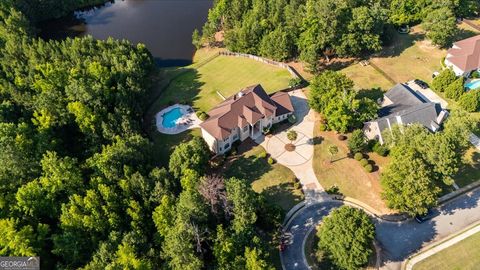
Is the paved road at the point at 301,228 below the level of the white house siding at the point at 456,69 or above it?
below

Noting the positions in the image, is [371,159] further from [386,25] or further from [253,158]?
[386,25]

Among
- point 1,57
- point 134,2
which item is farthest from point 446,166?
point 134,2

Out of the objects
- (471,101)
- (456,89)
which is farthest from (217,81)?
(471,101)

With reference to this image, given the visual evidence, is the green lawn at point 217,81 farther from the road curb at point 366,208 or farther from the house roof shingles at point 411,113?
the road curb at point 366,208

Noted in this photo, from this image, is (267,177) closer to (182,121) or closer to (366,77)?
(182,121)

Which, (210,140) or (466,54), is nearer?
(210,140)

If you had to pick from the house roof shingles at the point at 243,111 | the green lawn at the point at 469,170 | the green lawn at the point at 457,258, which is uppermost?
the house roof shingles at the point at 243,111

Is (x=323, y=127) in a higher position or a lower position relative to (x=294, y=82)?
lower

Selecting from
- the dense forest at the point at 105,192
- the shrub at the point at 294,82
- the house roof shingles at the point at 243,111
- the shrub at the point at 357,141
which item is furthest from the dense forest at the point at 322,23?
the dense forest at the point at 105,192

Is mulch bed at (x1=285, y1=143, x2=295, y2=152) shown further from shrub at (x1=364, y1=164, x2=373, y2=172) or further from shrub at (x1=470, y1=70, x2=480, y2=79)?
shrub at (x1=470, y1=70, x2=480, y2=79)
